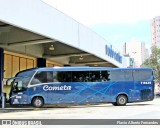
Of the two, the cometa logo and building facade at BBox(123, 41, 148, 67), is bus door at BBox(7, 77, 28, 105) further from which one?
building facade at BBox(123, 41, 148, 67)

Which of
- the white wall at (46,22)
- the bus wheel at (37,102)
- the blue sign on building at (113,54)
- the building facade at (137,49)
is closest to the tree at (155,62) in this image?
the blue sign on building at (113,54)

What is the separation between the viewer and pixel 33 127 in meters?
10.8

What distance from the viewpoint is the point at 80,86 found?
2514 cm

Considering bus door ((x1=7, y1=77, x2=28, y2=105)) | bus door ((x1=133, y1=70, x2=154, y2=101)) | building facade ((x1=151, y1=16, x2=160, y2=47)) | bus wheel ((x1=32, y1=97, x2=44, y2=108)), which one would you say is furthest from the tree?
building facade ((x1=151, y1=16, x2=160, y2=47))

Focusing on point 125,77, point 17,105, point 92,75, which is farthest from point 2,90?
point 125,77

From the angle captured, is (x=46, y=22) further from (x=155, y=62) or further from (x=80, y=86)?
(x=155, y=62)

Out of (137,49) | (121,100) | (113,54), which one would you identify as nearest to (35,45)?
(121,100)

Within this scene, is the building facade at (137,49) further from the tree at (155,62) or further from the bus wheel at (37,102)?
the bus wheel at (37,102)

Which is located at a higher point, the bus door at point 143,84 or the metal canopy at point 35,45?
the metal canopy at point 35,45

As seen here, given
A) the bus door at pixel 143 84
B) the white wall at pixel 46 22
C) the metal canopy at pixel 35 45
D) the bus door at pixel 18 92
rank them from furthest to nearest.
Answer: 1. the bus door at pixel 143 84
2. the metal canopy at pixel 35 45
3. the bus door at pixel 18 92
4. the white wall at pixel 46 22

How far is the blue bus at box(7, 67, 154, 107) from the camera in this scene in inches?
957

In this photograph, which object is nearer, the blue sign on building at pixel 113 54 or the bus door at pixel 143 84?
the bus door at pixel 143 84

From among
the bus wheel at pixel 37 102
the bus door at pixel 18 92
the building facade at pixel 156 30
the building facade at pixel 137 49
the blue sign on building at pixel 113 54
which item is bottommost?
the bus wheel at pixel 37 102

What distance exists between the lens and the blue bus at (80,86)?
79.8ft
